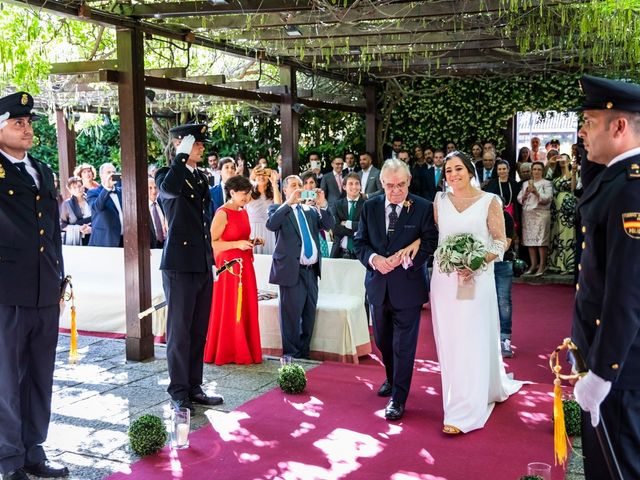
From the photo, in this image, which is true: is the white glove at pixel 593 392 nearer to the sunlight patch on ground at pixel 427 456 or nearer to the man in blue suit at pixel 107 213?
the sunlight patch on ground at pixel 427 456

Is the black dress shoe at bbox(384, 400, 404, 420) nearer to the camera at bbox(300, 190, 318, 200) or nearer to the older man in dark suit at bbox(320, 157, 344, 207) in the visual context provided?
the camera at bbox(300, 190, 318, 200)

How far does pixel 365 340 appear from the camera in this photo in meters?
7.03

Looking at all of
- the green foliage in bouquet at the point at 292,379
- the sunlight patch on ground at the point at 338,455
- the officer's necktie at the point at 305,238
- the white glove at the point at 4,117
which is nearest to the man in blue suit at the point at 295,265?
the officer's necktie at the point at 305,238

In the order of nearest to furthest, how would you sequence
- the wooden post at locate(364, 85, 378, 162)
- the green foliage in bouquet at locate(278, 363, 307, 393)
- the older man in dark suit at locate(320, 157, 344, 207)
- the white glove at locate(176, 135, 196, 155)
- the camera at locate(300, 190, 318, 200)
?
the white glove at locate(176, 135, 196, 155)
the green foliage in bouquet at locate(278, 363, 307, 393)
the camera at locate(300, 190, 318, 200)
the older man in dark suit at locate(320, 157, 344, 207)
the wooden post at locate(364, 85, 378, 162)

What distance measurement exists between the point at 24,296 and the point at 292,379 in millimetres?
2232

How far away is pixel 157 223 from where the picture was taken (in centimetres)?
891

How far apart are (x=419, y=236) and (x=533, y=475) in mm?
1945

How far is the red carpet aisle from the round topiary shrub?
78 millimetres

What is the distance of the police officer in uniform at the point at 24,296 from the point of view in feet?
12.6

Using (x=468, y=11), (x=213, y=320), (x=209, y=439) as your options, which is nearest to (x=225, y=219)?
(x=213, y=320)

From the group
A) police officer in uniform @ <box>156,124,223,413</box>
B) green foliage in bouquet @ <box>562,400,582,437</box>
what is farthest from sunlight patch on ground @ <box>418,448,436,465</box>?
police officer in uniform @ <box>156,124,223,413</box>

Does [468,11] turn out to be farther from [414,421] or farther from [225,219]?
[414,421]

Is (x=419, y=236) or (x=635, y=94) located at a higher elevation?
(x=635, y=94)

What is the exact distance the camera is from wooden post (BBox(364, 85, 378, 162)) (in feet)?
43.8
